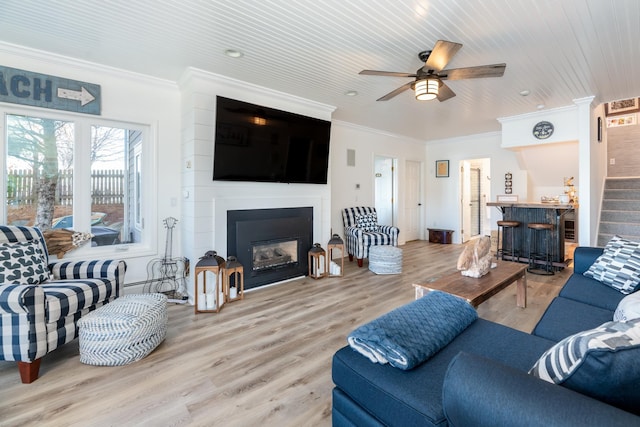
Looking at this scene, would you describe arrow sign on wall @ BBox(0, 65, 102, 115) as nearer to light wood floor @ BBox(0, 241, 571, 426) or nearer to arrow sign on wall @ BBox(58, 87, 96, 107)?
arrow sign on wall @ BBox(58, 87, 96, 107)

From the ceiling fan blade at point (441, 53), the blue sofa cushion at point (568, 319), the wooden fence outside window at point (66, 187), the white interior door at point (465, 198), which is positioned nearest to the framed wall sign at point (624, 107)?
the white interior door at point (465, 198)

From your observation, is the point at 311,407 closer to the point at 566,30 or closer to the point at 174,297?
the point at 174,297

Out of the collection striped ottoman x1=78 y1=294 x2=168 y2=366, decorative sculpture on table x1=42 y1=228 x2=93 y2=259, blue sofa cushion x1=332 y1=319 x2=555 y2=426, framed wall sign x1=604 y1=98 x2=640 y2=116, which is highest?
framed wall sign x1=604 y1=98 x2=640 y2=116

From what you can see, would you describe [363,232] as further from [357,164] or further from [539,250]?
[539,250]

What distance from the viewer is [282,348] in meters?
2.43

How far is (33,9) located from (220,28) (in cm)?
135

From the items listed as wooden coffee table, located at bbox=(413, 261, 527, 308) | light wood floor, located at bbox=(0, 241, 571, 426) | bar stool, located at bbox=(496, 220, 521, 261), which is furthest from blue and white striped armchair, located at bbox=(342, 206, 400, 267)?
wooden coffee table, located at bbox=(413, 261, 527, 308)

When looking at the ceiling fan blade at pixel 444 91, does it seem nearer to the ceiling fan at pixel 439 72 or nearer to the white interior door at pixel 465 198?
the ceiling fan at pixel 439 72

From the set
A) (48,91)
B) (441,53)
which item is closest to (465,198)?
(441,53)

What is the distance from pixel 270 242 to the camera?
4020 mm

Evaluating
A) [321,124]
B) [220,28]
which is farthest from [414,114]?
[220,28]

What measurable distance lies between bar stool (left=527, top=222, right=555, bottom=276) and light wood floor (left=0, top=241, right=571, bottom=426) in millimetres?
1449

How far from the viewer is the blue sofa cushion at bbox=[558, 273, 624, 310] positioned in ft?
6.95

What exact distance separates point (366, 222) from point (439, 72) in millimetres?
3237
